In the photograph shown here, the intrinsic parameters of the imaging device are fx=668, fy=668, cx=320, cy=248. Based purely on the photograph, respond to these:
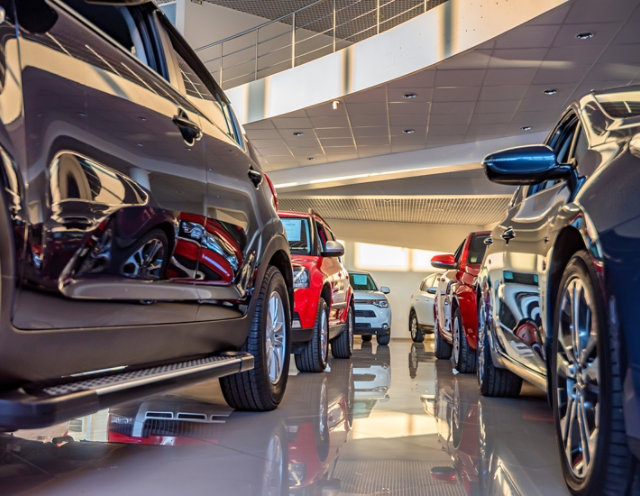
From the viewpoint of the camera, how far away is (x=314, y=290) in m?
6.12

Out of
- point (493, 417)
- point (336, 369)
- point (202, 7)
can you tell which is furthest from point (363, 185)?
point (493, 417)

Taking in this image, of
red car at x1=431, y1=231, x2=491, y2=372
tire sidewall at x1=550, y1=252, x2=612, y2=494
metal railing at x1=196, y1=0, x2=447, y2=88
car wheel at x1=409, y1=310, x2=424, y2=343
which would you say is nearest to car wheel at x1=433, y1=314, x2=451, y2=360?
red car at x1=431, y1=231, x2=491, y2=372

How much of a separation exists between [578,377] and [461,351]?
4421 millimetres

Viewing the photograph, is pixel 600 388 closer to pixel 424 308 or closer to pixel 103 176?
pixel 103 176

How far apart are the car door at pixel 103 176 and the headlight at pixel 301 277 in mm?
3670

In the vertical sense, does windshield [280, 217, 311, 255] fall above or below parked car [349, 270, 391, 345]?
above

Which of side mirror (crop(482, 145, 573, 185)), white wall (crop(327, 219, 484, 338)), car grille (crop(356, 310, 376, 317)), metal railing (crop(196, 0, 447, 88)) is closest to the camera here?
side mirror (crop(482, 145, 573, 185))

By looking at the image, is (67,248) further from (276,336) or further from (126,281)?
(276,336)

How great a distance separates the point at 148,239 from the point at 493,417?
A: 263 cm

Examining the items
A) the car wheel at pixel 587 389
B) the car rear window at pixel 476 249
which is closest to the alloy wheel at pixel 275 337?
the car wheel at pixel 587 389

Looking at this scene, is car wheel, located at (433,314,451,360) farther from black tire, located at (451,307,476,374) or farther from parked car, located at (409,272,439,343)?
parked car, located at (409,272,439,343)

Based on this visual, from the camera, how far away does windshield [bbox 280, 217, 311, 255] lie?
22.1 feet

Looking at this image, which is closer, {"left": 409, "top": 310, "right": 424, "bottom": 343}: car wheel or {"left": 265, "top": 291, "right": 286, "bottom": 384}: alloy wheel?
{"left": 265, "top": 291, "right": 286, "bottom": 384}: alloy wheel

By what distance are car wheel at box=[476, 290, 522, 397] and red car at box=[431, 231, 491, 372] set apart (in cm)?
142
